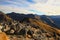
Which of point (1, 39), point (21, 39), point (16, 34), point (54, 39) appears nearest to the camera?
point (1, 39)

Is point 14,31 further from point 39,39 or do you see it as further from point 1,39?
point 1,39

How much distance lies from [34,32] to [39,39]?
5.65 meters

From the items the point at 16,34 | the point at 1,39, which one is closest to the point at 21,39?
the point at 16,34

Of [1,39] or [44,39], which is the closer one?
[1,39]

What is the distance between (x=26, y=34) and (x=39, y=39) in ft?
17.2

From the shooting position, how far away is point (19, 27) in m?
69.0

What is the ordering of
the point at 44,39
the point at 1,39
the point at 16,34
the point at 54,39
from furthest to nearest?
the point at 54,39 < the point at 44,39 < the point at 16,34 < the point at 1,39

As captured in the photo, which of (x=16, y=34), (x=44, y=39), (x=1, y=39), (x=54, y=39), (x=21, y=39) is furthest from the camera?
(x=54, y=39)

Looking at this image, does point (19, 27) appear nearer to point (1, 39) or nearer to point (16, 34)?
point (16, 34)

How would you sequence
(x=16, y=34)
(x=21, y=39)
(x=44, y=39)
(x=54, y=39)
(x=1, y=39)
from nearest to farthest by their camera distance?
(x=1, y=39) → (x=21, y=39) → (x=16, y=34) → (x=44, y=39) → (x=54, y=39)

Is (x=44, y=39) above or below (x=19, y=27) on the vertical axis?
below

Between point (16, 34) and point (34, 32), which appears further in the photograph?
point (34, 32)

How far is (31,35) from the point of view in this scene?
6906cm

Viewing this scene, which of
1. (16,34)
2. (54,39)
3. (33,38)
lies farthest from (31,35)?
(54,39)
